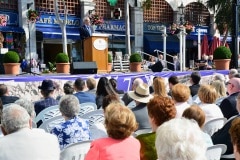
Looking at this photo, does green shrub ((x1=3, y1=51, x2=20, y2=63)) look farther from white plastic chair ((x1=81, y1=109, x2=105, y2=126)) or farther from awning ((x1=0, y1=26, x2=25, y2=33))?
awning ((x1=0, y1=26, x2=25, y2=33))

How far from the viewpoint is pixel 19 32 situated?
24.5m

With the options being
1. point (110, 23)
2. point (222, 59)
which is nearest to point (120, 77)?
point (222, 59)

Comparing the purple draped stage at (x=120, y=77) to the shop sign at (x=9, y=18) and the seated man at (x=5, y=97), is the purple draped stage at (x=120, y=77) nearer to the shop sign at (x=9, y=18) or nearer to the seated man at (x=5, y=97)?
the seated man at (x=5, y=97)

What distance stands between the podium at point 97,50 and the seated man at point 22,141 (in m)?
11.7

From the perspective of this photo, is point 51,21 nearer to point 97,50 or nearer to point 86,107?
point 97,50

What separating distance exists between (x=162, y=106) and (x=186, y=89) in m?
2.07

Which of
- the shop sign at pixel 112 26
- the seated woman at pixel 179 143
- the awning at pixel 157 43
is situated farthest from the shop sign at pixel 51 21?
the seated woman at pixel 179 143

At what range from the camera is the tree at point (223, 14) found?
3105cm

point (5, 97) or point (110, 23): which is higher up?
point (110, 23)

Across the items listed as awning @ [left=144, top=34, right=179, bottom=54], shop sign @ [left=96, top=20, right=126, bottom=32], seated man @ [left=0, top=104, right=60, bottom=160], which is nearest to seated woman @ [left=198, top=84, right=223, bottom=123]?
seated man @ [left=0, top=104, right=60, bottom=160]

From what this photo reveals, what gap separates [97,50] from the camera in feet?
51.1

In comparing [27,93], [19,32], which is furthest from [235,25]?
[19,32]

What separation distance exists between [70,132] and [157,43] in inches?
1056

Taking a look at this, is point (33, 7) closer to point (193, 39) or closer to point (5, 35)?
point (5, 35)
